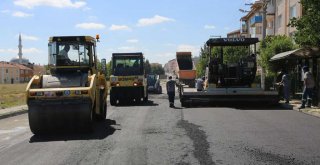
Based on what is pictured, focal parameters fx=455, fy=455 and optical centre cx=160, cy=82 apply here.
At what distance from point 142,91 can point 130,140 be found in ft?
44.4

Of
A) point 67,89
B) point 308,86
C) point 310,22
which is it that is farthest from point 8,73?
point 67,89

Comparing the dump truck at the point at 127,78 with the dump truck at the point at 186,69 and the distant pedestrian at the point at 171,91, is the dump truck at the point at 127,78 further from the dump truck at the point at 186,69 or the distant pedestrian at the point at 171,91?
the dump truck at the point at 186,69

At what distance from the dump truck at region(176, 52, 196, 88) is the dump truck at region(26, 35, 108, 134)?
132ft

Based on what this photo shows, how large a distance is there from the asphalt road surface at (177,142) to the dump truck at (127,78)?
27.9 ft

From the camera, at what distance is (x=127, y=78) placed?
24203mm

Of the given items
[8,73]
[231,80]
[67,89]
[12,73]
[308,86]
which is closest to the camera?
[67,89]

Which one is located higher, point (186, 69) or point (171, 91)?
point (186, 69)

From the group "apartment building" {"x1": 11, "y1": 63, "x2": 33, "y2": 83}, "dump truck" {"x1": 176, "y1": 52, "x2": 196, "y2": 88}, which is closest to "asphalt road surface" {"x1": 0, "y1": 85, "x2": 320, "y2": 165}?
"dump truck" {"x1": 176, "y1": 52, "x2": 196, "y2": 88}

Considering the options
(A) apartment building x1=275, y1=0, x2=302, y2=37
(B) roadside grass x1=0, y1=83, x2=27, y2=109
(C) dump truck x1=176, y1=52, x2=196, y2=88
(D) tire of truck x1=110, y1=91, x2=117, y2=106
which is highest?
(A) apartment building x1=275, y1=0, x2=302, y2=37

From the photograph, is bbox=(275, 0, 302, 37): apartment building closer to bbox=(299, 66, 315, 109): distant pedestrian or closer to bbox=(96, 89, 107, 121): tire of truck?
bbox=(299, 66, 315, 109): distant pedestrian

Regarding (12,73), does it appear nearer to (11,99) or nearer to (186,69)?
(186,69)

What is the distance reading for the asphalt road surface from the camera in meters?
8.76

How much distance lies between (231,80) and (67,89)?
10.7 m

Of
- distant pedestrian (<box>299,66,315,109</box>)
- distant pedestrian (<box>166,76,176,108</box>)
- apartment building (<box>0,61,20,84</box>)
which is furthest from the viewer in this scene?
apartment building (<box>0,61,20,84</box>)
